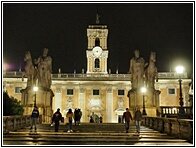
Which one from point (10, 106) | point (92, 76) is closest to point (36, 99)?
point (10, 106)

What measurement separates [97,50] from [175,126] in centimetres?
4605

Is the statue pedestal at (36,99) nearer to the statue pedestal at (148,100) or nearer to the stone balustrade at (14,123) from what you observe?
the stone balustrade at (14,123)

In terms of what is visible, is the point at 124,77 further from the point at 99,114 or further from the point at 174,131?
the point at 174,131

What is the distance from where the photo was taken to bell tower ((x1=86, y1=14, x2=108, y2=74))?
189 ft

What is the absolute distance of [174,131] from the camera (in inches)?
511

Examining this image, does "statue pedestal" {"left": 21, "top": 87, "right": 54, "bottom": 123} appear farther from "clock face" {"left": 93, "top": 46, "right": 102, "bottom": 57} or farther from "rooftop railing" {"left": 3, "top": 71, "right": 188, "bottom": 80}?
"clock face" {"left": 93, "top": 46, "right": 102, "bottom": 57}

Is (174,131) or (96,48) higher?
(96,48)

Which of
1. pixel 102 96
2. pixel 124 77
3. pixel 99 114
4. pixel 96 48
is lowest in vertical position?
pixel 99 114

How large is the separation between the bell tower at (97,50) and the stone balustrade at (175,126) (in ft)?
129

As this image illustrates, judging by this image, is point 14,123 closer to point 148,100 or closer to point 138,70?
point 148,100

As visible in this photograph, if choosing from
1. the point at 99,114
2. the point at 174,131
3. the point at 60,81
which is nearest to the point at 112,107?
the point at 99,114

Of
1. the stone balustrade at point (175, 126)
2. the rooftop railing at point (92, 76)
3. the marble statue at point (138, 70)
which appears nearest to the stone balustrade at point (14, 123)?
the stone balustrade at point (175, 126)

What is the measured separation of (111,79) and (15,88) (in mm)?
18348

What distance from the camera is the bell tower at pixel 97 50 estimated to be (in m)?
57.8
